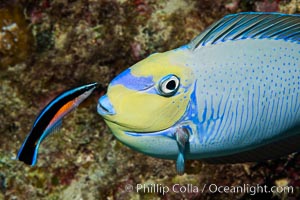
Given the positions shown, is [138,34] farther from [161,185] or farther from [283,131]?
[283,131]

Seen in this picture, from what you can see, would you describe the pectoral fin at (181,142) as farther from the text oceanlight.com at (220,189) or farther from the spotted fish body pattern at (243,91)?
the text oceanlight.com at (220,189)

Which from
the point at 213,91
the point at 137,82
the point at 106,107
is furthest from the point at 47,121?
the point at 213,91

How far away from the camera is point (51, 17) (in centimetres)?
393

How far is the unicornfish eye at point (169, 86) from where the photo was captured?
62.5 inches

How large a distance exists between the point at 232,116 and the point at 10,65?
114 inches

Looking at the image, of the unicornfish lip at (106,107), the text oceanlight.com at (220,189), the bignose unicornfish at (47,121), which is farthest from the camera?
the text oceanlight.com at (220,189)

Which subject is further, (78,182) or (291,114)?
(78,182)

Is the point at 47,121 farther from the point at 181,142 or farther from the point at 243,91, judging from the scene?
the point at 243,91

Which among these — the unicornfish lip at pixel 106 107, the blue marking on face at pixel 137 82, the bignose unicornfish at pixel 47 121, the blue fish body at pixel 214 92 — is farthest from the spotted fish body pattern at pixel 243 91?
the bignose unicornfish at pixel 47 121

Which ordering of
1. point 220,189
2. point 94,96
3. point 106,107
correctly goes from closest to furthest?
point 106,107, point 220,189, point 94,96

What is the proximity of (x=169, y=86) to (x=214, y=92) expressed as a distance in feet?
0.61

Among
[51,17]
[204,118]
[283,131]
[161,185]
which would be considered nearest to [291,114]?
[283,131]

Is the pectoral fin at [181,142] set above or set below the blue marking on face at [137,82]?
below

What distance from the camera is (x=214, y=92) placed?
162 centimetres
